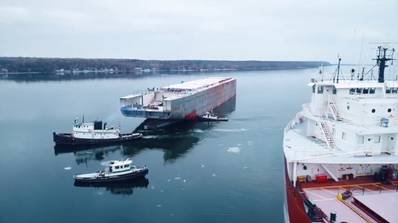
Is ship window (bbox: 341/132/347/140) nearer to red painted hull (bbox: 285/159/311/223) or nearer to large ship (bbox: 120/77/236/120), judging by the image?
red painted hull (bbox: 285/159/311/223)

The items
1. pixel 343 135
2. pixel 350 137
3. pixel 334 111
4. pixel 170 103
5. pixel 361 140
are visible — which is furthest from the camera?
pixel 170 103

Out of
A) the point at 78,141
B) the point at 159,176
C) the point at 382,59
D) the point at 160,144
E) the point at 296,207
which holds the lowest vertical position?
the point at 159,176

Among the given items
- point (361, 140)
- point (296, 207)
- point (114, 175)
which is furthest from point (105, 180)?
point (361, 140)

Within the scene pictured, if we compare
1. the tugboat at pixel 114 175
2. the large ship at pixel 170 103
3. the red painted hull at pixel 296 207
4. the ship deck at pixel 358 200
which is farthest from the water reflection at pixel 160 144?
the ship deck at pixel 358 200

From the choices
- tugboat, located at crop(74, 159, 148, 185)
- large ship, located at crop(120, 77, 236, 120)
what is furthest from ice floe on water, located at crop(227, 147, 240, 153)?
large ship, located at crop(120, 77, 236, 120)

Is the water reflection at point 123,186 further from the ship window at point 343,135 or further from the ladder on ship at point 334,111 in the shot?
the ship window at point 343,135

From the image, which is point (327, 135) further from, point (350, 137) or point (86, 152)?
point (86, 152)

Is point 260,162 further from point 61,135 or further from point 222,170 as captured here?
point 61,135
